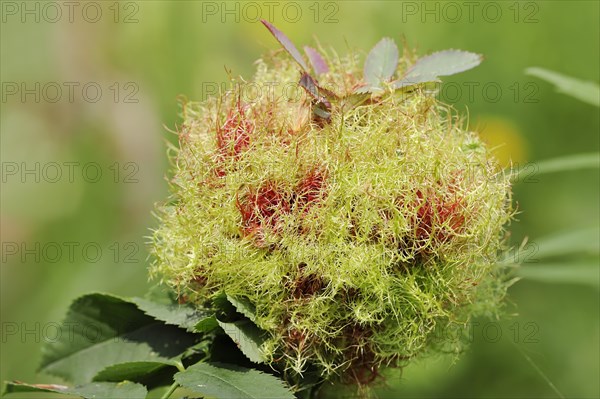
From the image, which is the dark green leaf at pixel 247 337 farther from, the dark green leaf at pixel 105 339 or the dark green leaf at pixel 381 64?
the dark green leaf at pixel 381 64

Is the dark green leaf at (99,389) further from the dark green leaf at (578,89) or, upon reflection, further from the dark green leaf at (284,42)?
the dark green leaf at (578,89)

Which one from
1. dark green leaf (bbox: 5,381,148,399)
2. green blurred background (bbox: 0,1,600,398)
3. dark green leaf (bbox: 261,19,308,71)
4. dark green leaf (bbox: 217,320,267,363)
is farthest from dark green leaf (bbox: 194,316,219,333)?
green blurred background (bbox: 0,1,600,398)

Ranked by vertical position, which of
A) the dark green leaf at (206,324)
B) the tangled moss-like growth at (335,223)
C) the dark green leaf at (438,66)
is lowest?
the dark green leaf at (206,324)

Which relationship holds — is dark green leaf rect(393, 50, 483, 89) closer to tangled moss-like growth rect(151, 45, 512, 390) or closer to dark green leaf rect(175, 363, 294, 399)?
tangled moss-like growth rect(151, 45, 512, 390)

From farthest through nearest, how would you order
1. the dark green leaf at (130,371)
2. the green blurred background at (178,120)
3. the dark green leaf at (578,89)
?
the green blurred background at (178,120)
the dark green leaf at (578,89)
the dark green leaf at (130,371)

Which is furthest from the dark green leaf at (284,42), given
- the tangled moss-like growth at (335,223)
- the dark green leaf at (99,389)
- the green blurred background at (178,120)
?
the green blurred background at (178,120)

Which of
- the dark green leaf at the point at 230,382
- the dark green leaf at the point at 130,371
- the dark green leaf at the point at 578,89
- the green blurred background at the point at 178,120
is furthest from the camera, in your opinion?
the green blurred background at the point at 178,120

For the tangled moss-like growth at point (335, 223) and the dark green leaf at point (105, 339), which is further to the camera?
the dark green leaf at point (105, 339)

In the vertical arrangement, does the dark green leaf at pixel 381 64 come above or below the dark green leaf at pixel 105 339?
above
